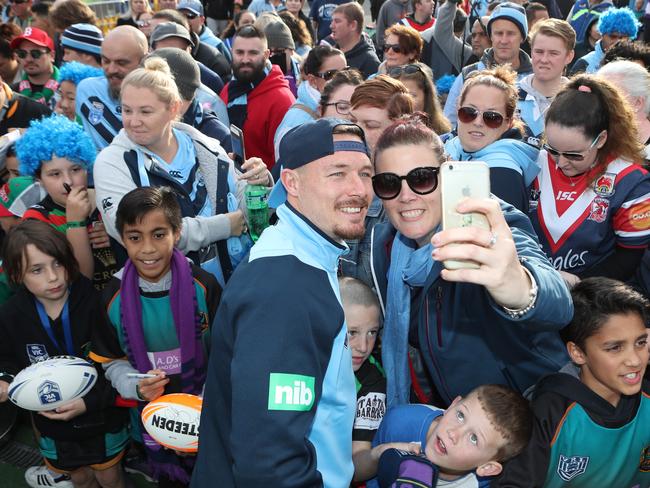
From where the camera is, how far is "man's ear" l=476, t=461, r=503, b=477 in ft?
7.97

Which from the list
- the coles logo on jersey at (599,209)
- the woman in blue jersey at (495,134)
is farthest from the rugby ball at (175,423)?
the coles logo on jersey at (599,209)

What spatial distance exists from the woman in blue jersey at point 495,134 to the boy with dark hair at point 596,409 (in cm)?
81

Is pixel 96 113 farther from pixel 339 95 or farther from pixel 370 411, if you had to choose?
pixel 370 411

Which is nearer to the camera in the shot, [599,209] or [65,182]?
[599,209]

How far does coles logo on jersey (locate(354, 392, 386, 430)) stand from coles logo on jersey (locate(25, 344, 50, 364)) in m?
1.88

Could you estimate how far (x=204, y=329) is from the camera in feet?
11.0

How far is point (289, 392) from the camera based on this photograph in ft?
5.58

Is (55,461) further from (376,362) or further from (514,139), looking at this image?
(514,139)

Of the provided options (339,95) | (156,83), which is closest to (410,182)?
(156,83)

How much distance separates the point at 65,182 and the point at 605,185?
3.11 metres

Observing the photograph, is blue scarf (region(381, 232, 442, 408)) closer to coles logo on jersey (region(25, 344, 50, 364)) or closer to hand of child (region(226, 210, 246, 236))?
hand of child (region(226, 210, 246, 236))

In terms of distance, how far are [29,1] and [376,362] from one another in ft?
32.3

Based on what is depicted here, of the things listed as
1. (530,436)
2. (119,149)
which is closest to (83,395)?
(119,149)

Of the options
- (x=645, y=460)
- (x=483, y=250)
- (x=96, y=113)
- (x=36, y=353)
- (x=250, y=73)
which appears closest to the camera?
(x=483, y=250)
